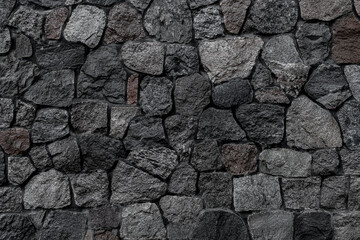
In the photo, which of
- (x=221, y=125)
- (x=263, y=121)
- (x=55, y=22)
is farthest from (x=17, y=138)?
(x=263, y=121)

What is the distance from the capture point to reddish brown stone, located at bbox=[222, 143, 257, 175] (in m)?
2.99

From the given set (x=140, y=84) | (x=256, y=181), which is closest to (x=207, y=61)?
(x=140, y=84)

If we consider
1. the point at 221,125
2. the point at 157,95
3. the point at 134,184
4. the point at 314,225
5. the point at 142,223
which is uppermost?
the point at 157,95

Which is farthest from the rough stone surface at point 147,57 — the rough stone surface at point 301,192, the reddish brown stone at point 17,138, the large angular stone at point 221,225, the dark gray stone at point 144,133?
the rough stone surface at point 301,192

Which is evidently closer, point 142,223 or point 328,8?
point 328,8

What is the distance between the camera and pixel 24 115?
3.01 metres

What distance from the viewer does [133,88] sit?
2996mm

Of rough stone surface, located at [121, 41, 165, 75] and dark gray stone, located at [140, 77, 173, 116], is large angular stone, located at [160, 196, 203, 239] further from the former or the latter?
rough stone surface, located at [121, 41, 165, 75]

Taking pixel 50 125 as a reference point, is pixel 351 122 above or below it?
below

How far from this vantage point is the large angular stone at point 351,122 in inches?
116

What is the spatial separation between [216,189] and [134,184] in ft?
1.64

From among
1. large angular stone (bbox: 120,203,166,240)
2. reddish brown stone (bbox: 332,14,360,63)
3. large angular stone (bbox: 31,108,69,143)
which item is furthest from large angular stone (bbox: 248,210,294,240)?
large angular stone (bbox: 31,108,69,143)

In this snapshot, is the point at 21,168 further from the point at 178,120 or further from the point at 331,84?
the point at 331,84

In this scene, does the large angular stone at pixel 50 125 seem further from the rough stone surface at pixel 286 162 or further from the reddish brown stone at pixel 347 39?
the reddish brown stone at pixel 347 39
